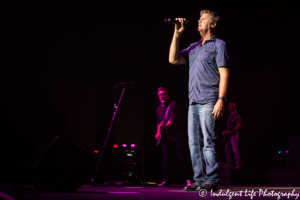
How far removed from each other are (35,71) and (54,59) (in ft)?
1.54

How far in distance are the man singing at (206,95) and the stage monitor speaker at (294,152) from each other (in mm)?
4698

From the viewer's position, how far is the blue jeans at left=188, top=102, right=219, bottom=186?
9.71ft

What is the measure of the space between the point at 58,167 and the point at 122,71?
17.1ft

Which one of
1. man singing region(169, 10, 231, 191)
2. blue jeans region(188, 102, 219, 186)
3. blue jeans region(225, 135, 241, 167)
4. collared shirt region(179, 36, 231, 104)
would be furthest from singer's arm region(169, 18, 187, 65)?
blue jeans region(225, 135, 241, 167)

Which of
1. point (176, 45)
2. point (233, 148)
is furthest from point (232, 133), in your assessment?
point (176, 45)

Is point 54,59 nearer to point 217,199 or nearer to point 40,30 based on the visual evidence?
point 40,30

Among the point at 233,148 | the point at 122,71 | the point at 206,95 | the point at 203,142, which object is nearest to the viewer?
the point at 206,95

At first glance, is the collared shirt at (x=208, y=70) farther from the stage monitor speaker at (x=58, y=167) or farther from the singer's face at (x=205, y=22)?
the stage monitor speaker at (x=58, y=167)

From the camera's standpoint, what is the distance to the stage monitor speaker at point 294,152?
7.12 metres

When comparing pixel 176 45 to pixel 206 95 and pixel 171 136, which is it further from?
pixel 171 136

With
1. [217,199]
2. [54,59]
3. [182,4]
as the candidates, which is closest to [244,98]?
[182,4]

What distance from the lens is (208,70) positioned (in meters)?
3.09

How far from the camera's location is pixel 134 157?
6.77 m

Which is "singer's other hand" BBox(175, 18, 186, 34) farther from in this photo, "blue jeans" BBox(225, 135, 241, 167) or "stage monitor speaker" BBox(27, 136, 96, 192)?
"blue jeans" BBox(225, 135, 241, 167)
